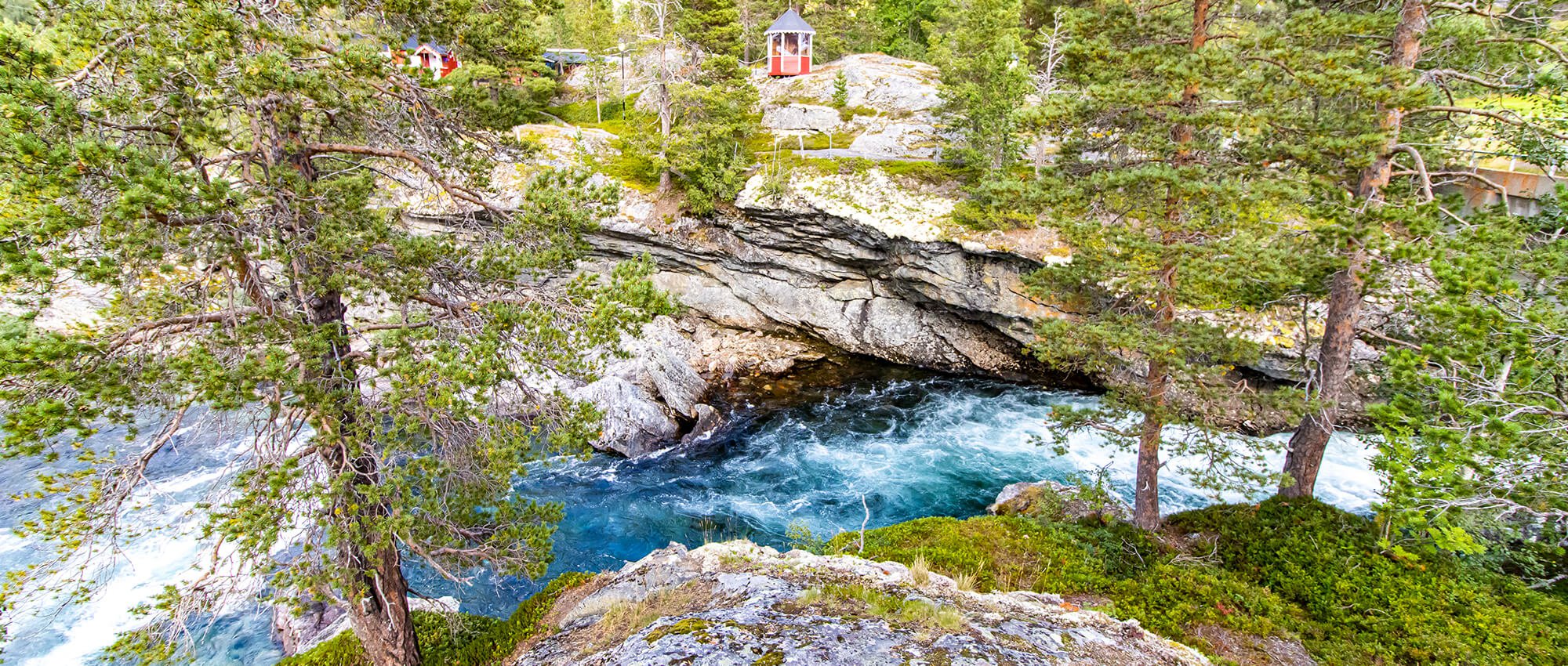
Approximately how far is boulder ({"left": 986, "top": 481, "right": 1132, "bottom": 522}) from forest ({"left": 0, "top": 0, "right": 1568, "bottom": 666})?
12 cm

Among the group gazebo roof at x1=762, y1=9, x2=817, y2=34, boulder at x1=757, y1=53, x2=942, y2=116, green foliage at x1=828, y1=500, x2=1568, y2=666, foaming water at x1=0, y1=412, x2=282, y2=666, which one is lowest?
foaming water at x1=0, y1=412, x2=282, y2=666

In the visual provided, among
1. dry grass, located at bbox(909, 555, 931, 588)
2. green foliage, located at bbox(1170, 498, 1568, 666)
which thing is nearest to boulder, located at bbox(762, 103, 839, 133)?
green foliage, located at bbox(1170, 498, 1568, 666)

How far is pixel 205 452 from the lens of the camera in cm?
1695

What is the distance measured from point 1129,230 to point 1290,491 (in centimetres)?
534

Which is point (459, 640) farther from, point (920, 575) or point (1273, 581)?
point (1273, 581)

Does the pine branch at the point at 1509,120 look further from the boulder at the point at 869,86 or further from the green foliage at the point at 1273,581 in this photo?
the boulder at the point at 869,86

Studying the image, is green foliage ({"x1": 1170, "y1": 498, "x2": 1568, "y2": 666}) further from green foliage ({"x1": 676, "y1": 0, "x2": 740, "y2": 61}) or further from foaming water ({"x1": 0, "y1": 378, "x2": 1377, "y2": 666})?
green foliage ({"x1": 676, "y1": 0, "x2": 740, "y2": 61})

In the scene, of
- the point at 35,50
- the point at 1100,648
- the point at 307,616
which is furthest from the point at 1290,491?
the point at 307,616

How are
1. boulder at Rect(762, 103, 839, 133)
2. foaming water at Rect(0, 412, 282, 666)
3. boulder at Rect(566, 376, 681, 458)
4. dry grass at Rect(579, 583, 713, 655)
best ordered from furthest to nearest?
boulder at Rect(762, 103, 839, 133) → boulder at Rect(566, 376, 681, 458) → foaming water at Rect(0, 412, 282, 666) → dry grass at Rect(579, 583, 713, 655)

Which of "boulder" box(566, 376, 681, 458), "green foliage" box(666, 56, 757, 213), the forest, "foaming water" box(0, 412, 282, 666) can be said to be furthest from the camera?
"green foliage" box(666, 56, 757, 213)

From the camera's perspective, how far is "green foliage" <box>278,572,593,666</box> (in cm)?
881

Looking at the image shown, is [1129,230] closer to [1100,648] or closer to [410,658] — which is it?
[1100,648]

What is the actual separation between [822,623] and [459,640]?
18.0 ft

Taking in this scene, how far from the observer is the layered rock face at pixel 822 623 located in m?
6.30
